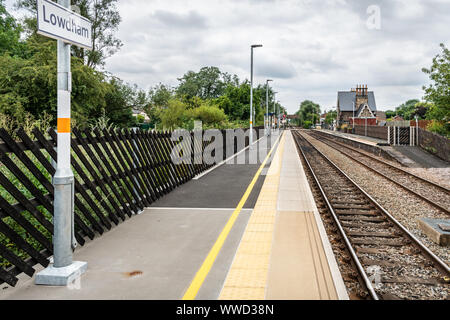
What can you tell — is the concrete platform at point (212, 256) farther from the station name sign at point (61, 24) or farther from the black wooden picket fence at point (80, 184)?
the station name sign at point (61, 24)

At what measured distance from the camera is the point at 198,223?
21.9ft

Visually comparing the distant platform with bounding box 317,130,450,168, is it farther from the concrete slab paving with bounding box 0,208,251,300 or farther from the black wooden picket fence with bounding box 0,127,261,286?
the concrete slab paving with bounding box 0,208,251,300

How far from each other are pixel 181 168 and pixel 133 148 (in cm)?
364

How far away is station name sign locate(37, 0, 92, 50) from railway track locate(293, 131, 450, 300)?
14.8ft

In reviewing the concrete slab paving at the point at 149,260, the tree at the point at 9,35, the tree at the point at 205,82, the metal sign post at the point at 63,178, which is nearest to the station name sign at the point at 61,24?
the metal sign post at the point at 63,178

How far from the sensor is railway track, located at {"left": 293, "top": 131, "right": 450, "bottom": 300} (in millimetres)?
4641

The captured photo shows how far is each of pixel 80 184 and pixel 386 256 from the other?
16.3ft

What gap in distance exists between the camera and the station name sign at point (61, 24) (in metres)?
3.79

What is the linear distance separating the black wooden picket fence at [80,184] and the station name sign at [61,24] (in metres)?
1.24

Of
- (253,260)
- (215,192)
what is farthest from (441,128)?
(253,260)

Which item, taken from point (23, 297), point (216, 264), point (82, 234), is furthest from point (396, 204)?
point (23, 297)

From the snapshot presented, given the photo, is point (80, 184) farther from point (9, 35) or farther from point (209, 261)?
point (9, 35)

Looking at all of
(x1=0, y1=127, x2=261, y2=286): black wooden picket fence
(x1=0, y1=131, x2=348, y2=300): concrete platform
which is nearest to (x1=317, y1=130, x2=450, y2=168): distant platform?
(x1=0, y1=131, x2=348, y2=300): concrete platform
